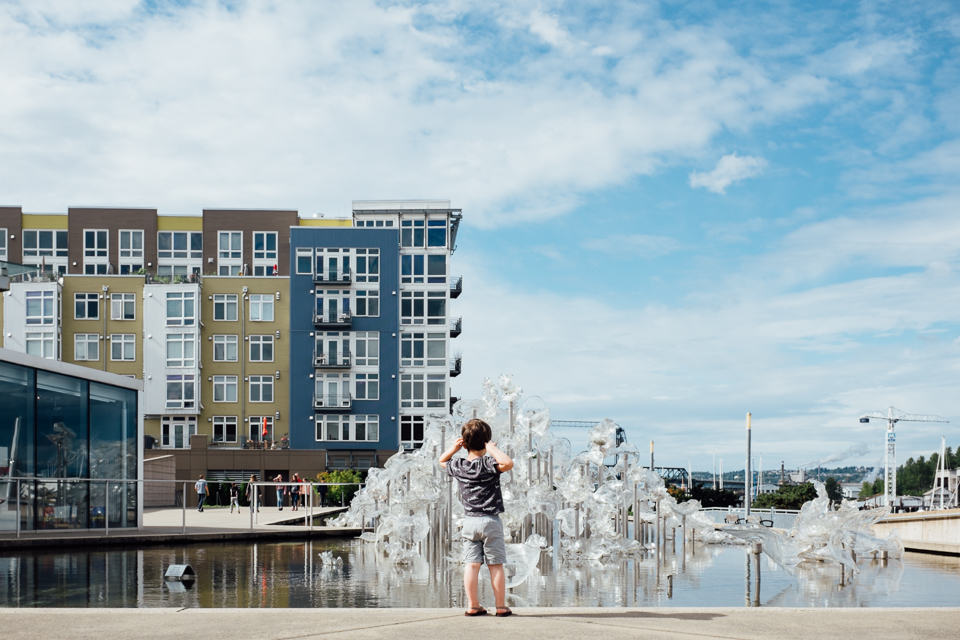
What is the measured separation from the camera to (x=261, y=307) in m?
61.8

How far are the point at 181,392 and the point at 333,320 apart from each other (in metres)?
9.84

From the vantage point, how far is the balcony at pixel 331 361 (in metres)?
60.3

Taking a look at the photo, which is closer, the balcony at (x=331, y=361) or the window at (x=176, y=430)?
the balcony at (x=331, y=361)

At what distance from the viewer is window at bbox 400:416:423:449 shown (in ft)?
199

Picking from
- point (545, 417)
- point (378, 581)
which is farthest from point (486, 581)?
point (545, 417)

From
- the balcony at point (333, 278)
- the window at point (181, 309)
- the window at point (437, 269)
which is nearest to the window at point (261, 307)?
the balcony at point (333, 278)

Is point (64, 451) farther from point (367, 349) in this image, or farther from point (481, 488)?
point (367, 349)

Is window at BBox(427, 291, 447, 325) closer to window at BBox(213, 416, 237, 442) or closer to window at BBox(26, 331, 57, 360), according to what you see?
window at BBox(213, 416, 237, 442)

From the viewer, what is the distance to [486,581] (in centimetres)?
1205

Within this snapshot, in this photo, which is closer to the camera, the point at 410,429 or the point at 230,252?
the point at 410,429

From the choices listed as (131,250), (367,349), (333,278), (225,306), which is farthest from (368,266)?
(131,250)

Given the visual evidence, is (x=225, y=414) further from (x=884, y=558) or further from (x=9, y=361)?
(x=884, y=558)

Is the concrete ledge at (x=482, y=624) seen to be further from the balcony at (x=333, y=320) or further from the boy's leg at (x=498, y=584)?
the balcony at (x=333, y=320)

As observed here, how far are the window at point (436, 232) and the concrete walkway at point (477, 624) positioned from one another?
54.8 meters
